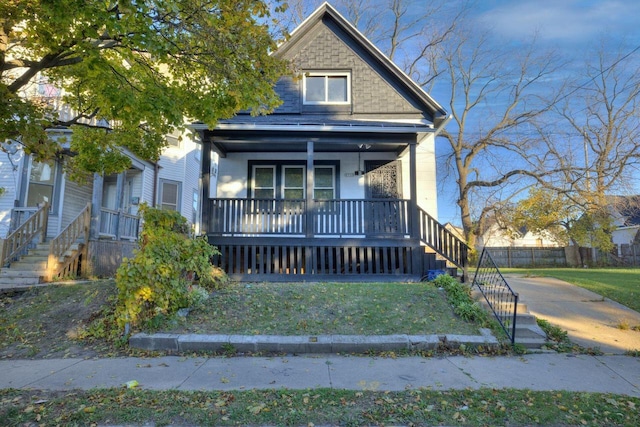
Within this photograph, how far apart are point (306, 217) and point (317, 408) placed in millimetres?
6616

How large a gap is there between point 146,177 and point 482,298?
12518 mm

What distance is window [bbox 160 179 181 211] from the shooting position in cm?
1586

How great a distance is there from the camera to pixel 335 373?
4766 mm

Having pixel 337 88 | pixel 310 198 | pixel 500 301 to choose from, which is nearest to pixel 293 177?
pixel 310 198

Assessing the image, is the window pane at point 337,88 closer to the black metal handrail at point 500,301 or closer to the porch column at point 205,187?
the porch column at point 205,187

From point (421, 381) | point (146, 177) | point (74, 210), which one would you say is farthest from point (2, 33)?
point (146, 177)

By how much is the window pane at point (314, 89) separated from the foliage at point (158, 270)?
22.1 feet

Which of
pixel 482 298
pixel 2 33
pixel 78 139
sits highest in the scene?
pixel 2 33

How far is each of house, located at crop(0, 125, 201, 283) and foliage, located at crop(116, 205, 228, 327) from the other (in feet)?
10.8

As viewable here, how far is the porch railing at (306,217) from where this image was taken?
32.9 ft

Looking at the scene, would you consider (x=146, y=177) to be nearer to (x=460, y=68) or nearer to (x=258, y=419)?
(x=258, y=419)

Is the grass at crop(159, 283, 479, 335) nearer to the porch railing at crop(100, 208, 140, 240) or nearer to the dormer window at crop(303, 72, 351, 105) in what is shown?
the porch railing at crop(100, 208, 140, 240)

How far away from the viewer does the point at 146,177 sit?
48.0 ft

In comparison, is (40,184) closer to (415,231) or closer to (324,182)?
(324,182)
